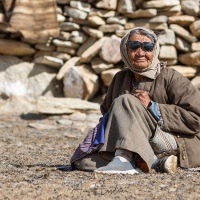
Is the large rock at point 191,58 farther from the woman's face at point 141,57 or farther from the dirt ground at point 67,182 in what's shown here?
the woman's face at point 141,57

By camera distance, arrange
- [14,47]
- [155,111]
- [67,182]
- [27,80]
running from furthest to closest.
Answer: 1. [27,80]
2. [14,47]
3. [155,111]
4. [67,182]

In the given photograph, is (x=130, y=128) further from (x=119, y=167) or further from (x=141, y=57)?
(x=141, y=57)

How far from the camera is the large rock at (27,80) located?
9930 mm

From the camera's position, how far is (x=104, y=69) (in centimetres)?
959

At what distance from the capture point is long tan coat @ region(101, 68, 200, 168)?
14.4 ft

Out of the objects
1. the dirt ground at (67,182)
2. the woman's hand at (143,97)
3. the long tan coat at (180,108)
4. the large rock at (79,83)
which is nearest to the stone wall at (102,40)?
the large rock at (79,83)

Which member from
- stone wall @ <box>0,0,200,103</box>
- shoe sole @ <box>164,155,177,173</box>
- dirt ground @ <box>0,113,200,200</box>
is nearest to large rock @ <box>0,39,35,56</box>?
stone wall @ <box>0,0,200,103</box>

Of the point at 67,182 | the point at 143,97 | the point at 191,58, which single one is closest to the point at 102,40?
the point at 191,58

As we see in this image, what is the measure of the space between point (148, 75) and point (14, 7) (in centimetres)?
530

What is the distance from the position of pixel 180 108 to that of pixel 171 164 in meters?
0.39

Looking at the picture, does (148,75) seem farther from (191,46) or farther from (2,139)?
(191,46)

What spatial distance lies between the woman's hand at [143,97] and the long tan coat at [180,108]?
3.7 inches

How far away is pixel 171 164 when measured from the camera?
432cm

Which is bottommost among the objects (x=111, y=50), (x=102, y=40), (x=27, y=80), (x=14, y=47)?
(x=27, y=80)
